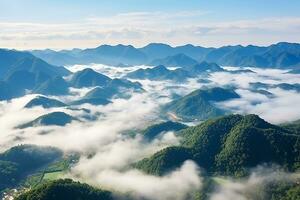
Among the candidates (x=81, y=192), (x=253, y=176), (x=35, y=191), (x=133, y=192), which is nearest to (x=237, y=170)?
(x=253, y=176)

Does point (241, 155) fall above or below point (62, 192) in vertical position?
below

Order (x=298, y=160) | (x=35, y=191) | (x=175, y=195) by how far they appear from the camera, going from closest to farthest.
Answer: (x=35, y=191) → (x=175, y=195) → (x=298, y=160)

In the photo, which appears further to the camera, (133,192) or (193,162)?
(193,162)

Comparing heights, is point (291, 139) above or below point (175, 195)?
above

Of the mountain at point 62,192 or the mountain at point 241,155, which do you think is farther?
the mountain at point 241,155

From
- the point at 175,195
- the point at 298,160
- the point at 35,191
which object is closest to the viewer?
the point at 35,191

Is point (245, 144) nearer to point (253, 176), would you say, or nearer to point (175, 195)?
point (253, 176)

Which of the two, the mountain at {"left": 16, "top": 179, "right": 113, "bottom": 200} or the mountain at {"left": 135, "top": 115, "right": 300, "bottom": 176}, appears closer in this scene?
the mountain at {"left": 16, "top": 179, "right": 113, "bottom": 200}

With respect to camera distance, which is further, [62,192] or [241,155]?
[241,155]
